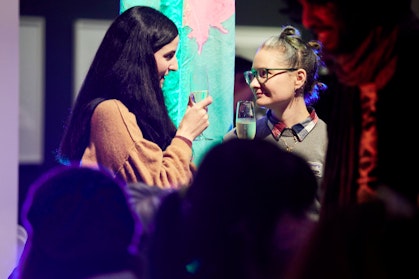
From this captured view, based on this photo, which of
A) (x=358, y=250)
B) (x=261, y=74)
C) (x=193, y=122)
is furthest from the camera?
(x=261, y=74)

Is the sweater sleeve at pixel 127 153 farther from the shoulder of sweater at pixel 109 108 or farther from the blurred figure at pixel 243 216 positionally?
the blurred figure at pixel 243 216

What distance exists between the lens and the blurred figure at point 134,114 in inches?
91.6

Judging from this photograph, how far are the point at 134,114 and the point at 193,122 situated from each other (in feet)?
0.74

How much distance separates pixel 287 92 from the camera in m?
2.76

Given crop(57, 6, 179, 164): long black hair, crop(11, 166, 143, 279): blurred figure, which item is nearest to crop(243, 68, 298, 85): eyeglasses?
crop(57, 6, 179, 164): long black hair


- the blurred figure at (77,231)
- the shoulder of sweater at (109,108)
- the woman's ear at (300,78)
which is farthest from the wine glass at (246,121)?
the blurred figure at (77,231)

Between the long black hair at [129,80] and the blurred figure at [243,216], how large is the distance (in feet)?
3.76

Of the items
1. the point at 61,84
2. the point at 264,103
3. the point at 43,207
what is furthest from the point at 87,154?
the point at 61,84

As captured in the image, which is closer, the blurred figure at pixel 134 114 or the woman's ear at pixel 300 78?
the blurred figure at pixel 134 114

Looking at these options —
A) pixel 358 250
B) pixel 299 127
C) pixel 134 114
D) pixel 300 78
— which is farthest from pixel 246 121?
pixel 358 250

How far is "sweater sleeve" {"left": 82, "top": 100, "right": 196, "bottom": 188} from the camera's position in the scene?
2312 millimetres

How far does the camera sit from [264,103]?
2766mm

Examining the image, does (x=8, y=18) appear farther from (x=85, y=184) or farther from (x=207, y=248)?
(x=207, y=248)

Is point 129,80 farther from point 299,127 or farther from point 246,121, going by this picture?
point 299,127
